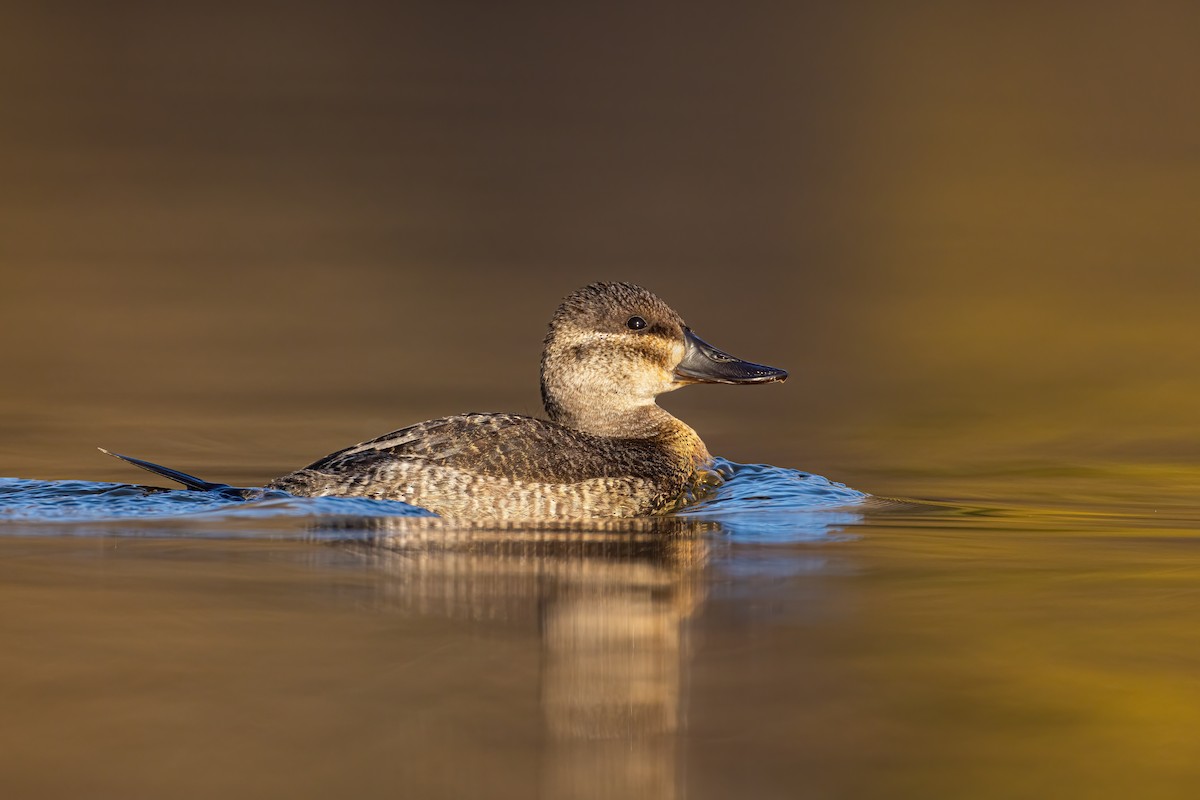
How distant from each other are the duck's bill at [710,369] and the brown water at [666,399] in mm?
706

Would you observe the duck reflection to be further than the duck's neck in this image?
No

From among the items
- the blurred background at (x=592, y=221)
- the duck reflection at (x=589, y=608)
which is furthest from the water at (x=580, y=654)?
the blurred background at (x=592, y=221)

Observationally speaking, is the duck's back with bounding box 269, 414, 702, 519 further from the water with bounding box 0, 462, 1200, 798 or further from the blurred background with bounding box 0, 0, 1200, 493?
the blurred background with bounding box 0, 0, 1200, 493

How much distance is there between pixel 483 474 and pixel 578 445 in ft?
1.99

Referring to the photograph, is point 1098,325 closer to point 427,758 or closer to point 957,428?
point 957,428

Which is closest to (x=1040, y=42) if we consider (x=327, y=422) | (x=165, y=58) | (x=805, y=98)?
(x=805, y=98)


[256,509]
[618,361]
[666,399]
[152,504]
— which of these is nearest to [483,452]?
[256,509]

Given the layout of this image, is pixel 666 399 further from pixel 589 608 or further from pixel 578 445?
pixel 589 608

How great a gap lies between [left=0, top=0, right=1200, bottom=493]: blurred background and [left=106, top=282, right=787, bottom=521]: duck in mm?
919

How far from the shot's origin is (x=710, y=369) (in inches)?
385

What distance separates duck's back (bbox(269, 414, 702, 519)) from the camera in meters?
8.33

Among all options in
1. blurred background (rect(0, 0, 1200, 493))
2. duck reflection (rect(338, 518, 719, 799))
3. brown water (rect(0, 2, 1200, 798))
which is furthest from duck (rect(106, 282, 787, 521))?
blurred background (rect(0, 0, 1200, 493))

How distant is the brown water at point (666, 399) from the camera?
5.14 meters

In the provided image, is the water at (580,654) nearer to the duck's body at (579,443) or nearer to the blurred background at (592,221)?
the duck's body at (579,443)
